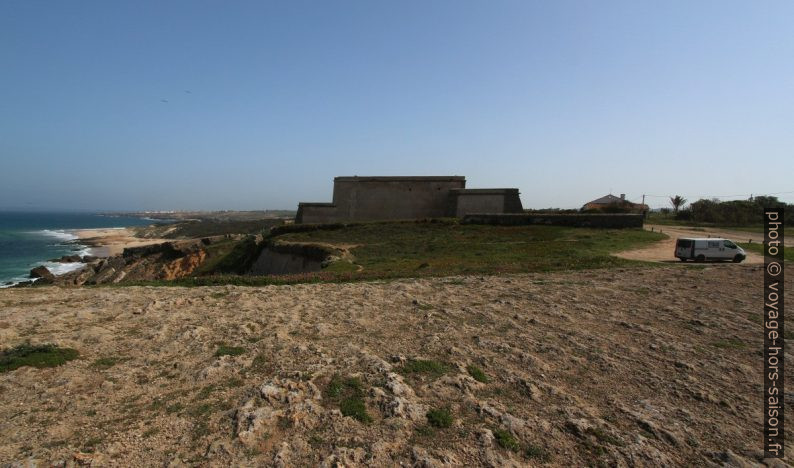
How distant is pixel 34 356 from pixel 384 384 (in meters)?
5.43

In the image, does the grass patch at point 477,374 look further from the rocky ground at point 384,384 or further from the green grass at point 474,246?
the green grass at point 474,246

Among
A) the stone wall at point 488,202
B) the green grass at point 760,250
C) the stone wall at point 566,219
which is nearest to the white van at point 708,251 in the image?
the green grass at point 760,250

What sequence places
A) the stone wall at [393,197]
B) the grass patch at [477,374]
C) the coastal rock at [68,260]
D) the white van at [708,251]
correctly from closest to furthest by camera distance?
the grass patch at [477,374] → the white van at [708,251] → the stone wall at [393,197] → the coastal rock at [68,260]

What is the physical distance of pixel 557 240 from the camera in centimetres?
2353

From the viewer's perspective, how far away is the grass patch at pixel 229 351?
20.6ft

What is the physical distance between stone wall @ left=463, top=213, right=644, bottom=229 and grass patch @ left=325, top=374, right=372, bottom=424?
27.1m

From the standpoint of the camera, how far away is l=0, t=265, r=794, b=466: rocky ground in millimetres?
3984

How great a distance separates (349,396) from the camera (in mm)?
4926

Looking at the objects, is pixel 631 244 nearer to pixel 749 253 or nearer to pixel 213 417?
pixel 749 253

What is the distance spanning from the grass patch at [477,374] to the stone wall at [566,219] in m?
25.9

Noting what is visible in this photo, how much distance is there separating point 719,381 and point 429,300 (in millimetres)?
6002

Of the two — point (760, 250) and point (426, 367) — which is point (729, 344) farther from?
point (760, 250)

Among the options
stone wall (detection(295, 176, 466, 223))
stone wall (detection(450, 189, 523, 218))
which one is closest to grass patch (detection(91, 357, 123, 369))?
stone wall (detection(450, 189, 523, 218))

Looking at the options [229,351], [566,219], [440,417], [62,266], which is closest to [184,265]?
[62,266]
